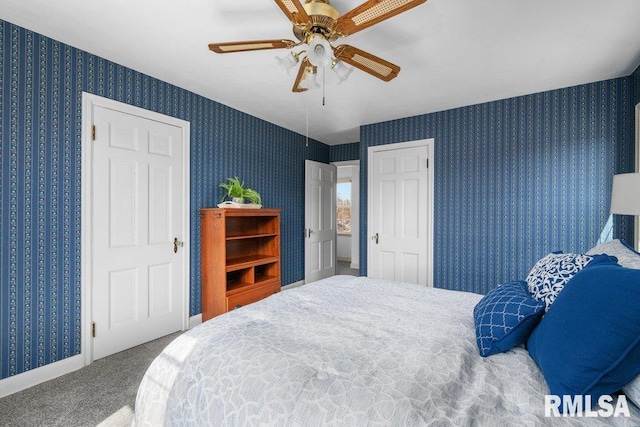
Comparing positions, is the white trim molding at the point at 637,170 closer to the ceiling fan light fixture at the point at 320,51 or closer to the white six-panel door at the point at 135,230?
the ceiling fan light fixture at the point at 320,51

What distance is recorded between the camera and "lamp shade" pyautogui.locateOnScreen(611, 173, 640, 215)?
1.61m

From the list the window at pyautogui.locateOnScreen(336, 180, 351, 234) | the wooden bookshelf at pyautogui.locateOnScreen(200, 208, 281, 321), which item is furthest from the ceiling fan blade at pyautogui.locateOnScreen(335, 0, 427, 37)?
the window at pyautogui.locateOnScreen(336, 180, 351, 234)

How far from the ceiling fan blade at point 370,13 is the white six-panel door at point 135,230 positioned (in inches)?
82.4

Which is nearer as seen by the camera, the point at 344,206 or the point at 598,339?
the point at 598,339

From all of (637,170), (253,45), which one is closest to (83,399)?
(253,45)

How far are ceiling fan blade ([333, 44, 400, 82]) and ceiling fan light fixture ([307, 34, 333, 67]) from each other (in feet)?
0.60

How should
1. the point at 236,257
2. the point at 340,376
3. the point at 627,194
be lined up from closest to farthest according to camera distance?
the point at 340,376 → the point at 627,194 → the point at 236,257

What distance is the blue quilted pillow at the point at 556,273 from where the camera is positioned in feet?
3.90

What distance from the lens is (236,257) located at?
3715 mm

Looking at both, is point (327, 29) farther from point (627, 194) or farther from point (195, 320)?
point (195, 320)

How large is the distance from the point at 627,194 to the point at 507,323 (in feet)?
4.02

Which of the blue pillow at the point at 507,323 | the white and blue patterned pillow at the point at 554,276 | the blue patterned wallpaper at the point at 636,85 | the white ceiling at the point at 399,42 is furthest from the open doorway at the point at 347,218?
the blue pillow at the point at 507,323

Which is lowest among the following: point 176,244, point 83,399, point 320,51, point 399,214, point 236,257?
point 83,399

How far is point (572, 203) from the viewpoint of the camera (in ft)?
10.1
